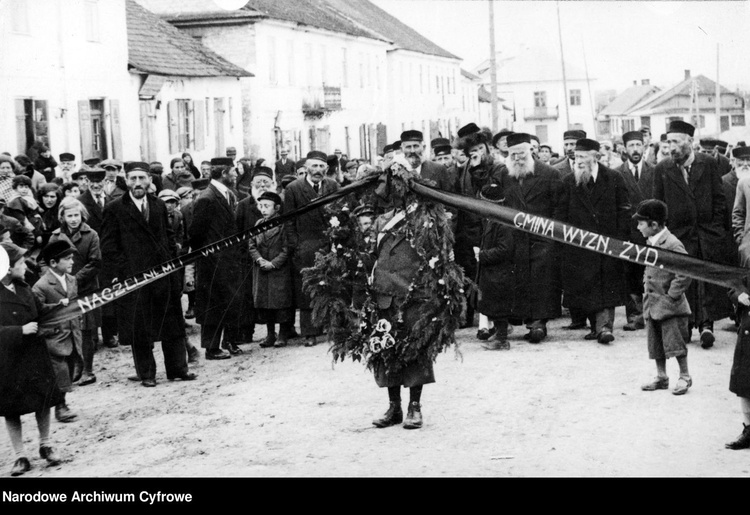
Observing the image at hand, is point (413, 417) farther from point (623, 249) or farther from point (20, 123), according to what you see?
point (20, 123)

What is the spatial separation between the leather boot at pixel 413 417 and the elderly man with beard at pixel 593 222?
161 inches

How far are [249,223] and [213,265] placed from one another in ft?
3.29

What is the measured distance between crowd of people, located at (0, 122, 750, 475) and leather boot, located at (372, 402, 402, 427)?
4.83 feet

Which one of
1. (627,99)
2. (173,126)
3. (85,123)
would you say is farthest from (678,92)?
(627,99)

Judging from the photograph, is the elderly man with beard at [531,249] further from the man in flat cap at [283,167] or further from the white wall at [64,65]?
the man in flat cap at [283,167]

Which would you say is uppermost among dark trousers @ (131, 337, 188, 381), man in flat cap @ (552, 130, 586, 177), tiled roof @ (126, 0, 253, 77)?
tiled roof @ (126, 0, 253, 77)

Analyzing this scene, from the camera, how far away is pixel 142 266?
10.6m

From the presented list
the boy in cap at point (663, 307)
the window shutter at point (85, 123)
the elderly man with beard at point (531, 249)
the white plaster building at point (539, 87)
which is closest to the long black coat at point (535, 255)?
the elderly man with beard at point (531, 249)

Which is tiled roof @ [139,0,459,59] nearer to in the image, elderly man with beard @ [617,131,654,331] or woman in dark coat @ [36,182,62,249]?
elderly man with beard @ [617,131,654,331]

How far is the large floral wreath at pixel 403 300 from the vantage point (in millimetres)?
8172

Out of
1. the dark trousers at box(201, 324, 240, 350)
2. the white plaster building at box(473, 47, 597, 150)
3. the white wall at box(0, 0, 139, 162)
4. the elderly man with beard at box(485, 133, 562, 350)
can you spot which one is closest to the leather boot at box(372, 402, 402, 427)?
the elderly man with beard at box(485, 133, 562, 350)

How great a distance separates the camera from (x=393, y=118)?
1821 inches

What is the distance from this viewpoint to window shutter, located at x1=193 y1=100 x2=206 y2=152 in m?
32.9

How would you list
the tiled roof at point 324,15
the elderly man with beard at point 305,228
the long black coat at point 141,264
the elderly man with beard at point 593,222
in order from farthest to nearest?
the tiled roof at point 324,15 → the elderly man with beard at point 305,228 → the elderly man with beard at point 593,222 → the long black coat at point 141,264
